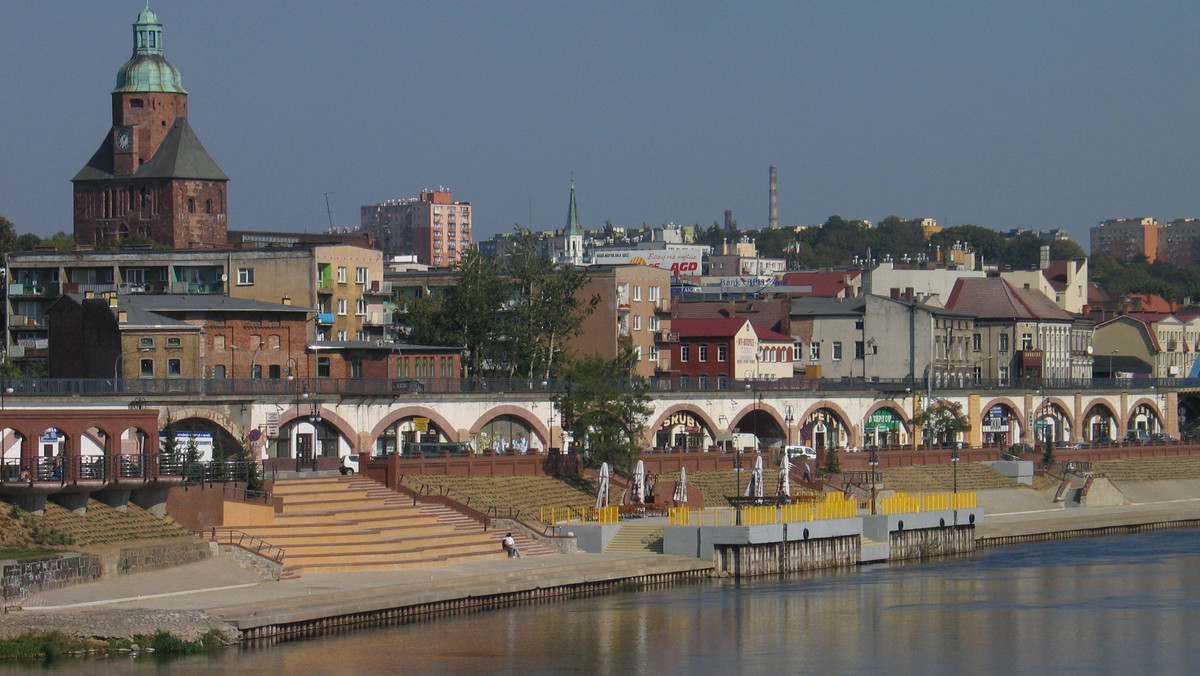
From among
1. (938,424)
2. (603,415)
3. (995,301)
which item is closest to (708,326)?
(938,424)

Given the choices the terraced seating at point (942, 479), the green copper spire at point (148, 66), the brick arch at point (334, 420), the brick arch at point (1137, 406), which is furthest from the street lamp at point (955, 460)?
the green copper spire at point (148, 66)

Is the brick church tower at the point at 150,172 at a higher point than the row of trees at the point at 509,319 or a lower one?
higher

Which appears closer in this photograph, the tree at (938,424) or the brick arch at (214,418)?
the brick arch at (214,418)

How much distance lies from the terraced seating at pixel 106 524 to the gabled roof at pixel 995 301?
89.8m

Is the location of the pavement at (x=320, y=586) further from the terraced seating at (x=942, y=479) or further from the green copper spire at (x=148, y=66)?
the green copper spire at (x=148, y=66)

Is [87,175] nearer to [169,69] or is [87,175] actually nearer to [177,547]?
[169,69]

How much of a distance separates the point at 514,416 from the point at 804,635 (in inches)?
1461

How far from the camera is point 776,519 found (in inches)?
2960

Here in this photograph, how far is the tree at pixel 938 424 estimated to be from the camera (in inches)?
4562

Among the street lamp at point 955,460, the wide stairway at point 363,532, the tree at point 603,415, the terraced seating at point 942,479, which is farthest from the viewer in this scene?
the street lamp at point 955,460

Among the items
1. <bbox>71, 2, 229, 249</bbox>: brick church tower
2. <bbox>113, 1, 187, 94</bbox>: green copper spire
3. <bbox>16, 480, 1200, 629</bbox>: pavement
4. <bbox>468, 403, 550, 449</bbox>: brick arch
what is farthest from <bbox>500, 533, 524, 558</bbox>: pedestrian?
<bbox>113, 1, 187, 94</bbox>: green copper spire

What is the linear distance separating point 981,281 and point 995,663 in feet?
313

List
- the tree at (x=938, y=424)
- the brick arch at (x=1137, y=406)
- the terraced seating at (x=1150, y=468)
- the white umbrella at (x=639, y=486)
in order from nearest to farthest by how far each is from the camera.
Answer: the white umbrella at (x=639, y=486), the tree at (x=938, y=424), the terraced seating at (x=1150, y=468), the brick arch at (x=1137, y=406)

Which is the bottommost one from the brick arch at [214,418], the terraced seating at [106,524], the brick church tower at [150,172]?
the terraced seating at [106,524]
